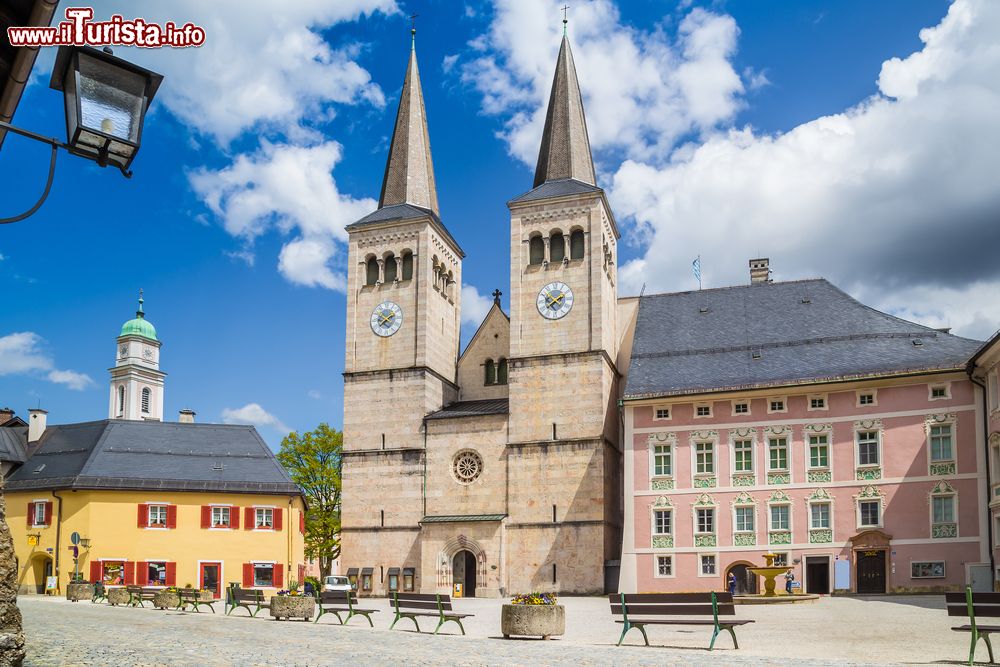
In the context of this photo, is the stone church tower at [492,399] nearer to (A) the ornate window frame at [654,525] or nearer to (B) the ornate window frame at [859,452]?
(A) the ornate window frame at [654,525]

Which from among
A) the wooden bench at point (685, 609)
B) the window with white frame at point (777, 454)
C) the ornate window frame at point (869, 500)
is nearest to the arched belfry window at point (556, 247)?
the window with white frame at point (777, 454)

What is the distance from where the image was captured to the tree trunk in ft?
24.2

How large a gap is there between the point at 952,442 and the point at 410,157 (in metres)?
32.4

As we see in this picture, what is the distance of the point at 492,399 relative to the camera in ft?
186

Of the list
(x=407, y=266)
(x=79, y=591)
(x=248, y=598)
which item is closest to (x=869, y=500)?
(x=248, y=598)

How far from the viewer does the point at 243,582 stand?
5247 centimetres

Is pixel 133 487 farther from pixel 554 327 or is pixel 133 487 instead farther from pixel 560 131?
pixel 560 131

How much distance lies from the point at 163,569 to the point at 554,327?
73.3ft

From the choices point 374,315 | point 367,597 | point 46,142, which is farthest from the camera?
point 374,315

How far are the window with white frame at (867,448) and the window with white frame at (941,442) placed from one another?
2101mm

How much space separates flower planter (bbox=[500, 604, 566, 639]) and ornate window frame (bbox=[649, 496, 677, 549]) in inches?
996

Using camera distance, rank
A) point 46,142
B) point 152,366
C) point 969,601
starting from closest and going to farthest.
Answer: point 46,142 → point 969,601 → point 152,366

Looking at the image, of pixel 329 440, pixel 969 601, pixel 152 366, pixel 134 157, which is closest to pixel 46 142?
pixel 134 157

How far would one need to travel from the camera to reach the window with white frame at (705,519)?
43.9 meters
